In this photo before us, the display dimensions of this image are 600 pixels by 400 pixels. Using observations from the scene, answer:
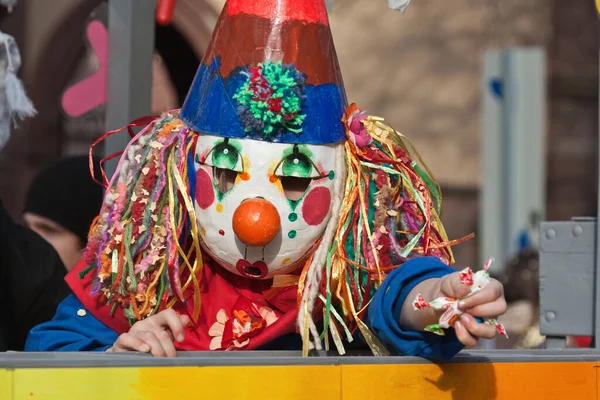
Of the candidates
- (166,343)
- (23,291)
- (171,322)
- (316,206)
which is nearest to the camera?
(166,343)

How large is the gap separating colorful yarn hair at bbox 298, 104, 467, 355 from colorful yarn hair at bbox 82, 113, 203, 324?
10.7 inches

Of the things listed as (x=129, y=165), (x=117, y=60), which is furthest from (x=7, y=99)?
(x=129, y=165)

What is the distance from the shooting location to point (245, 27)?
77.0 inches

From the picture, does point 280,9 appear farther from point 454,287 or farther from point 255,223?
point 454,287

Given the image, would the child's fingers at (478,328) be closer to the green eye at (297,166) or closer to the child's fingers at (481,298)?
the child's fingers at (481,298)

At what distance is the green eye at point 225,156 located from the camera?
191cm

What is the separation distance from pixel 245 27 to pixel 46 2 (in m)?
4.94

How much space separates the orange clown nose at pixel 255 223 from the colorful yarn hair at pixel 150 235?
0.18 meters

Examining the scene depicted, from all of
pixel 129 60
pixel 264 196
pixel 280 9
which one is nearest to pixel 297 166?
pixel 264 196

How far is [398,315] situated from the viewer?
5.93 ft

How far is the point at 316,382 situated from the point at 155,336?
348mm

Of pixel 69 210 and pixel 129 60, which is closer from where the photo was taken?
pixel 129 60

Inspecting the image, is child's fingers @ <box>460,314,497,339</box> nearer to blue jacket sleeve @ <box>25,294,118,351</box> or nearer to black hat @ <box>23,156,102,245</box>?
blue jacket sleeve @ <box>25,294,118,351</box>

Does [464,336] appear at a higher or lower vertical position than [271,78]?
lower
